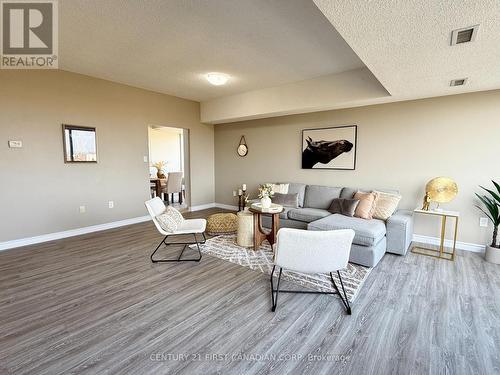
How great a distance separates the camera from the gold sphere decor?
3.41 meters

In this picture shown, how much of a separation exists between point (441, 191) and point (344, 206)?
1.29 meters

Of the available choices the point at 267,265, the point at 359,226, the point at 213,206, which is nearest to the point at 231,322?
the point at 267,265

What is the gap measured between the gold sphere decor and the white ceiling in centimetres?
202

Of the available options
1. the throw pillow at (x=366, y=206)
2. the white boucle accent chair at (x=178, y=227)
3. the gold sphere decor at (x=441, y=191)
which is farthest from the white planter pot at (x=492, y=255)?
the white boucle accent chair at (x=178, y=227)

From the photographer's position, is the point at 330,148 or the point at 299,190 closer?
the point at 330,148

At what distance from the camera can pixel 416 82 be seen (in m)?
3.02

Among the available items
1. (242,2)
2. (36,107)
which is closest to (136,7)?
(242,2)

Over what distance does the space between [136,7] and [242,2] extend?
1.00 metres

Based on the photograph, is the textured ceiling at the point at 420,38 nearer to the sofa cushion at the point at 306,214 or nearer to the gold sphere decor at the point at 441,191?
the gold sphere decor at the point at 441,191

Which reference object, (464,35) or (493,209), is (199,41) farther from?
(493,209)

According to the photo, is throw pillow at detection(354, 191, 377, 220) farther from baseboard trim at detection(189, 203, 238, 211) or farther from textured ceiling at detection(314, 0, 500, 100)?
baseboard trim at detection(189, 203, 238, 211)

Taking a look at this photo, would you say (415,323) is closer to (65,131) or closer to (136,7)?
(136,7)

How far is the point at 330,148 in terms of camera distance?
4.87 meters

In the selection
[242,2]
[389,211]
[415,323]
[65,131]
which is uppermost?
→ [242,2]
